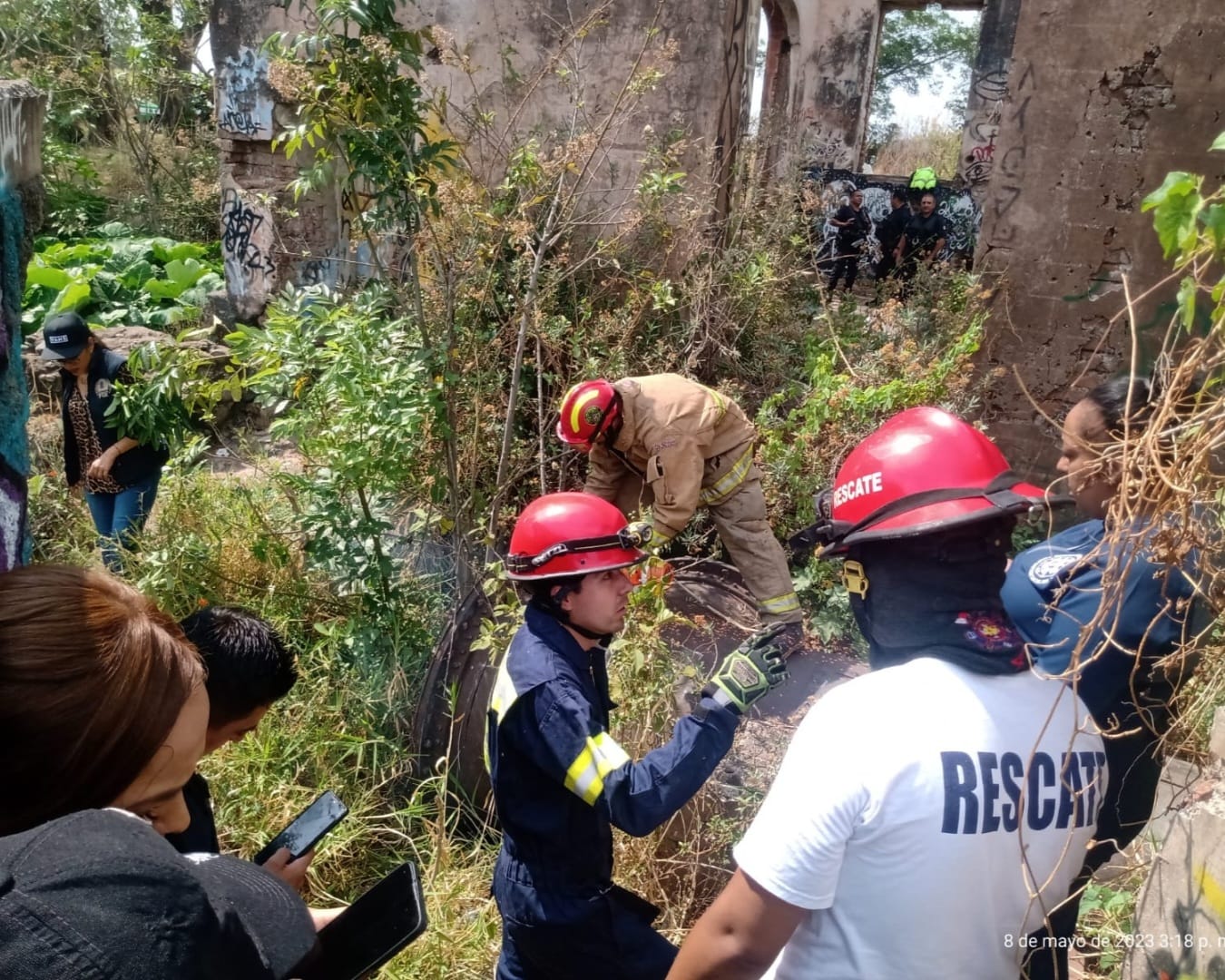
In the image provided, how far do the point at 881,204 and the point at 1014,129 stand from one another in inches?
424

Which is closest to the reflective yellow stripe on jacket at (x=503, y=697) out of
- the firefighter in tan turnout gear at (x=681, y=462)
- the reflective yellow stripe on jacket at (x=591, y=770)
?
the reflective yellow stripe on jacket at (x=591, y=770)

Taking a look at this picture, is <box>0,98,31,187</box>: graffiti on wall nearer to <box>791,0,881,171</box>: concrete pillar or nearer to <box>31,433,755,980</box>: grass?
<box>31,433,755,980</box>: grass

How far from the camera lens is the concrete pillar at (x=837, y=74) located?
1534 cm

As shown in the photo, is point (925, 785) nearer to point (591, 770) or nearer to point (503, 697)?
point (591, 770)

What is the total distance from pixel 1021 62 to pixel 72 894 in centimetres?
534

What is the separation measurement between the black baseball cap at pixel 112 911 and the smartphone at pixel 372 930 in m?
0.54

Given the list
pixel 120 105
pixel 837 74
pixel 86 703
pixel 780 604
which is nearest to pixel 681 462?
pixel 780 604

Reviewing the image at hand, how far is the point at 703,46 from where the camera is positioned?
5844mm

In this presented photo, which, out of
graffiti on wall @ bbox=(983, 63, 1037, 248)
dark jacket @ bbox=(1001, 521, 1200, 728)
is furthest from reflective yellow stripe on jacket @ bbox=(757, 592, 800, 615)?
graffiti on wall @ bbox=(983, 63, 1037, 248)

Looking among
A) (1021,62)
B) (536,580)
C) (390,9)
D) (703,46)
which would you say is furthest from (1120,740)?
(703,46)

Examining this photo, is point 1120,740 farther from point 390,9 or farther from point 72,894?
point 390,9

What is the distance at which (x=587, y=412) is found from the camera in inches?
Result: 148

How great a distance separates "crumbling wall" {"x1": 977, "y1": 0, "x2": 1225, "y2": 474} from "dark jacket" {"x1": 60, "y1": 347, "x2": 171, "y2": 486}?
4.39m

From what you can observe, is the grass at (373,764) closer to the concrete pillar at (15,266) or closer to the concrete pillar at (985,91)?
the concrete pillar at (15,266)
